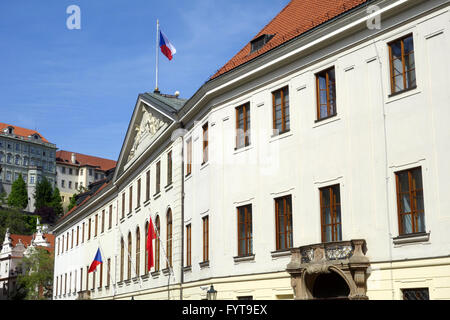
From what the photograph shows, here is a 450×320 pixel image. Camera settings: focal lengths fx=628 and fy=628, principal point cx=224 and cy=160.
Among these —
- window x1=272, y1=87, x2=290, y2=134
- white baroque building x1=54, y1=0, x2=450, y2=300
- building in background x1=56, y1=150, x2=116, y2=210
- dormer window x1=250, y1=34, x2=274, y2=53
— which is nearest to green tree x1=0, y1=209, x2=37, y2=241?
building in background x1=56, y1=150, x2=116, y2=210

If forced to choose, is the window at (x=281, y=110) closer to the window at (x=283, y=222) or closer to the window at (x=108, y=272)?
the window at (x=283, y=222)

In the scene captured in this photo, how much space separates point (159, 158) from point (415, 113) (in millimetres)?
20866

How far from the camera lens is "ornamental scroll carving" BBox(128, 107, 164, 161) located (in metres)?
37.2

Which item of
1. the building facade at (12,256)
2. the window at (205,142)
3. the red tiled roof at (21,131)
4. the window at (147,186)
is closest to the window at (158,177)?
the window at (147,186)

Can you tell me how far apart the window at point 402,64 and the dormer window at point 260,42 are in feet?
24.6

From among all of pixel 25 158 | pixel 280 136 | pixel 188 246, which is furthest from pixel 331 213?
pixel 25 158

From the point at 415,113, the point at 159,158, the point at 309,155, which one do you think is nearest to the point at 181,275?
the point at 159,158

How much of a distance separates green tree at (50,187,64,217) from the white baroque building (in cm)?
14371

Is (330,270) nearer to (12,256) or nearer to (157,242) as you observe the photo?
(157,242)

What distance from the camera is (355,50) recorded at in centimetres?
2100

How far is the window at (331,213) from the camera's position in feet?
67.8

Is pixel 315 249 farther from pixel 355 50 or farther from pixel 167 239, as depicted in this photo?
pixel 167 239

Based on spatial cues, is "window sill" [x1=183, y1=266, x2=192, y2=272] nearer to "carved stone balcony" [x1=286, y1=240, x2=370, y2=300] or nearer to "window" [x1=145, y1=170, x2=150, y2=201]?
"carved stone balcony" [x1=286, y1=240, x2=370, y2=300]

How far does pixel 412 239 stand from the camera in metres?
17.8
